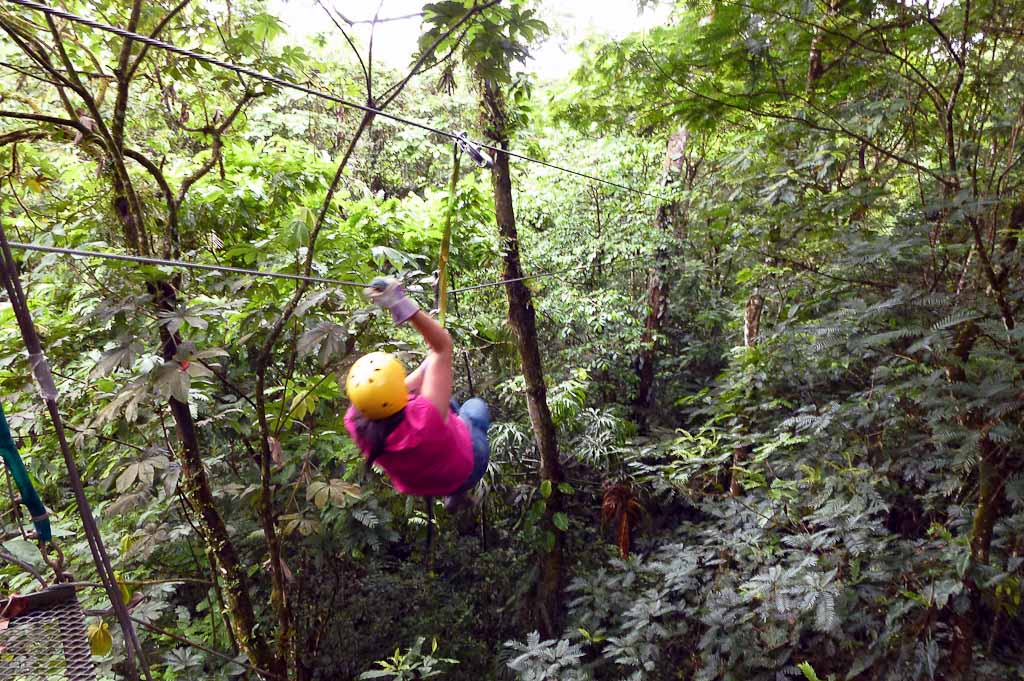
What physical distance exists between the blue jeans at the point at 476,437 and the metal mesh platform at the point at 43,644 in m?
1.10

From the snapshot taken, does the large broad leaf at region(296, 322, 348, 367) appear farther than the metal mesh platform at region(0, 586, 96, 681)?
Yes

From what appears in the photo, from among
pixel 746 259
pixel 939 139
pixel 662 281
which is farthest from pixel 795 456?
pixel 662 281

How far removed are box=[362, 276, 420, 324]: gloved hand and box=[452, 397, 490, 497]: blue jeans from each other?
2.01 feet

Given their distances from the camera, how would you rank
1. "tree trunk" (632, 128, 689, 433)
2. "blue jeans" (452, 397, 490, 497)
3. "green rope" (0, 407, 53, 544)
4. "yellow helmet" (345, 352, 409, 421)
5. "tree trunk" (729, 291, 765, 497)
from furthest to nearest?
"tree trunk" (632, 128, 689, 433)
"tree trunk" (729, 291, 765, 497)
"blue jeans" (452, 397, 490, 497)
"yellow helmet" (345, 352, 409, 421)
"green rope" (0, 407, 53, 544)

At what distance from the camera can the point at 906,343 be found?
132 inches

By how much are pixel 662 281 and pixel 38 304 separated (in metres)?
5.24

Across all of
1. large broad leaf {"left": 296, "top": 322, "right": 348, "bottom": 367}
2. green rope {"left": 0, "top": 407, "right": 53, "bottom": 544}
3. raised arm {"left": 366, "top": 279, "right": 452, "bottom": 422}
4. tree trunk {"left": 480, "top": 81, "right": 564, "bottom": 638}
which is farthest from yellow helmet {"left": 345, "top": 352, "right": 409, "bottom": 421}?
tree trunk {"left": 480, "top": 81, "right": 564, "bottom": 638}

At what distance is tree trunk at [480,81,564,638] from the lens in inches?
158

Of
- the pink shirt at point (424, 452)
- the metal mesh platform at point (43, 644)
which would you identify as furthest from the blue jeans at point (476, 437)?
the metal mesh platform at point (43, 644)

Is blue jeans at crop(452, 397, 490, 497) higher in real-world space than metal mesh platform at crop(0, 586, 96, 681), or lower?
higher

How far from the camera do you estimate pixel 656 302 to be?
651 centimetres

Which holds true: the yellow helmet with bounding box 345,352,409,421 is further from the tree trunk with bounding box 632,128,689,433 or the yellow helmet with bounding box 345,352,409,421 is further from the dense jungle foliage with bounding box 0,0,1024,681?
the tree trunk with bounding box 632,128,689,433

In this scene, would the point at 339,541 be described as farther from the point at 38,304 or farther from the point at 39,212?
the point at 39,212

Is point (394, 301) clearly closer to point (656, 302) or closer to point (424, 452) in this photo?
point (424, 452)
